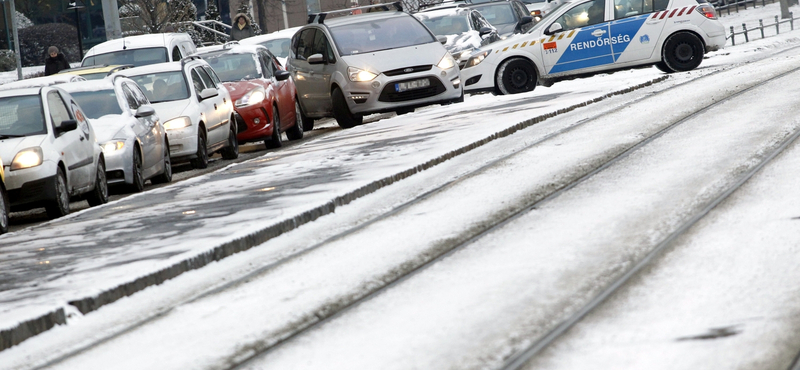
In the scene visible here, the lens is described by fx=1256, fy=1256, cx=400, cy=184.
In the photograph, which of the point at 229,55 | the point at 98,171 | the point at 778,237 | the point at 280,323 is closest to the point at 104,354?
the point at 280,323

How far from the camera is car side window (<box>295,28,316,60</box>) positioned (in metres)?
20.8

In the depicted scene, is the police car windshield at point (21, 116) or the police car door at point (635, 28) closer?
the police car windshield at point (21, 116)

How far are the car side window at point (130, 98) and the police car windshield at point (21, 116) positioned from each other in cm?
226

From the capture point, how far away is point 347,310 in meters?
6.25

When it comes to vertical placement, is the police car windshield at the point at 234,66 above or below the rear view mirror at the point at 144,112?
above

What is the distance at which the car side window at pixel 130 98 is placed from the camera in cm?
1541

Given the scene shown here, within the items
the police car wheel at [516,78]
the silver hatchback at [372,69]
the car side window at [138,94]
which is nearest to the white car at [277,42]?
the silver hatchback at [372,69]

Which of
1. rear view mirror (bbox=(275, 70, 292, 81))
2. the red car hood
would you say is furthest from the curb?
rear view mirror (bbox=(275, 70, 292, 81))

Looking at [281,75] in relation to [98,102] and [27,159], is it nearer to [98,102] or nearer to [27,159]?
[98,102]

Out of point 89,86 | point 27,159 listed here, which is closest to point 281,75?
point 89,86

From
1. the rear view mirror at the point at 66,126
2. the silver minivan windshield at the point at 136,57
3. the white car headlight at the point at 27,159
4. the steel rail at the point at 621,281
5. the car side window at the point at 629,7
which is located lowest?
the steel rail at the point at 621,281

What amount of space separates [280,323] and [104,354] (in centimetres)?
84

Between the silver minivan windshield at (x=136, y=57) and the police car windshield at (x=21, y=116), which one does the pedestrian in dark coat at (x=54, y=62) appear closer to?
the silver minivan windshield at (x=136, y=57)

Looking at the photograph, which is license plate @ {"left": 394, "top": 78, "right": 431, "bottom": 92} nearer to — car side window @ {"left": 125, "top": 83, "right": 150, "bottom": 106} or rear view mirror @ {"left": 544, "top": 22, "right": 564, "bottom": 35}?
rear view mirror @ {"left": 544, "top": 22, "right": 564, "bottom": 35}
